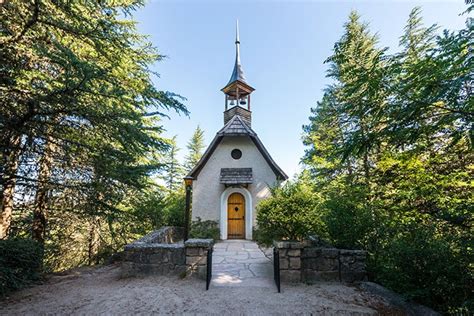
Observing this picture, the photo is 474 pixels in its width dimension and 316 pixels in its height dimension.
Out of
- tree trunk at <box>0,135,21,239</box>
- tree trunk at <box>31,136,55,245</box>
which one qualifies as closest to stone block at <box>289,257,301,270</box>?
tree trunk at <box>0,135,21,239</box>

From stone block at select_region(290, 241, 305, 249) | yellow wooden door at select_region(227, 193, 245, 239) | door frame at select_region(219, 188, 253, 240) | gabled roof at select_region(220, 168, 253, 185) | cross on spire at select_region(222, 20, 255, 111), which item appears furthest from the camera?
cross on spire at select_region(222, 20, 255, 111)

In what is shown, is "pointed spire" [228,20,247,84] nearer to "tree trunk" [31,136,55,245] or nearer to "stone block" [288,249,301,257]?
"tree trunk" [31,136,55,245]

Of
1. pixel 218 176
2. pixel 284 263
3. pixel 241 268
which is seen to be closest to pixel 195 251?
pixel 241 268

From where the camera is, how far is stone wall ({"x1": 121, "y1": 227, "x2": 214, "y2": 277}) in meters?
5.07

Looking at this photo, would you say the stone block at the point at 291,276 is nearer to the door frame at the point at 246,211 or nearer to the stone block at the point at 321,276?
the stone block at the point at 321,276

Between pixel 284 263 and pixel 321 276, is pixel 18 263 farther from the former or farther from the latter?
pixel 321 276

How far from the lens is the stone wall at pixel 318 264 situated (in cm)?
479

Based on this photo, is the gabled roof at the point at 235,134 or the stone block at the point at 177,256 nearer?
the stone block at the point at 177,256

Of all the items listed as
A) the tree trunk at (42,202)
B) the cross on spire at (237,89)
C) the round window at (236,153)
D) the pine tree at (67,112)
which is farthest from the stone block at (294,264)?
the cross on spire at (237,89)

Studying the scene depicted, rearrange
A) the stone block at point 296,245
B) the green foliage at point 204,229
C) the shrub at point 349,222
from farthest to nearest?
1. the green foliage at point 204,229
2. the shrub at point 349,222
3. the stone block at point 296,245

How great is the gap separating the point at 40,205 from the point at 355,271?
860 cm

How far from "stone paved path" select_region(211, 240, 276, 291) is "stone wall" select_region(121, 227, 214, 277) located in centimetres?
64

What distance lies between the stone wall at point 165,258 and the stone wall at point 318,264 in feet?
5.99

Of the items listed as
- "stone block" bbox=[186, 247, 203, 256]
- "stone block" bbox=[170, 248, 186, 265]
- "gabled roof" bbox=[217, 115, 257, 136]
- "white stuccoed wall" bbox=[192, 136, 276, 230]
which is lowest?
"stone block" bbox=[170, 248, 186, 265]
